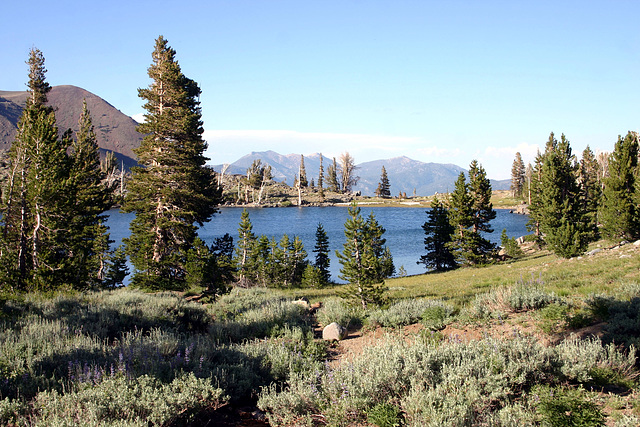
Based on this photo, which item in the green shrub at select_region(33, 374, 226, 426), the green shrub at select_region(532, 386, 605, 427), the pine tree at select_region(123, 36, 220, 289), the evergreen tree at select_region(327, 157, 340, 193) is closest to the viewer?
the green shrub at select_region(532, 386, 605, 427)

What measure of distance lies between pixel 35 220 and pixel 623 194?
1406 inches

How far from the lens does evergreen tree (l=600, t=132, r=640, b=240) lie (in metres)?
27.2

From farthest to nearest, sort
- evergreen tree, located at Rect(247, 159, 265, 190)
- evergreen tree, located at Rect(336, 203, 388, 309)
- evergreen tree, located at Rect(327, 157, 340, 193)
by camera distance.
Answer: evergreen tree, located at Rect(327, 157, 340, 193) < evergreen tree, located at Rect(247, 159, 265, 190) < evergreen tree, located at Rect(336, 203, 388, 309)

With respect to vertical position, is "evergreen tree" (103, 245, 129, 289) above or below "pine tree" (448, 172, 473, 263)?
below

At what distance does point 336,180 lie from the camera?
154375 mm

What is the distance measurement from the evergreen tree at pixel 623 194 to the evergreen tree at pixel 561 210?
1934mm

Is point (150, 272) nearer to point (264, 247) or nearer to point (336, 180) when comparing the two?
point (264, 247)

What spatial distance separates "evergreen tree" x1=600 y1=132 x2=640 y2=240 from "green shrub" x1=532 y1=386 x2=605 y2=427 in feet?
95.4

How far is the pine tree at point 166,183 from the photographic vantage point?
2456 cm

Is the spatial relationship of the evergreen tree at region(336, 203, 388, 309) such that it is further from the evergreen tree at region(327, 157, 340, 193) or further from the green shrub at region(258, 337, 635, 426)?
the evergreen tree at region(327, 157, 340, 193)

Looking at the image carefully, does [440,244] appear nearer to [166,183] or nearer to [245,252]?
[245,252]

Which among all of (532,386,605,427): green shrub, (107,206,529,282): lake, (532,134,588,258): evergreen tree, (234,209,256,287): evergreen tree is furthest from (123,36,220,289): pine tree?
(532,134,588,258): evergreen tree

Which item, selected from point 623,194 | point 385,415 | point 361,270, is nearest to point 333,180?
point 623,194

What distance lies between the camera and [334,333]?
917cm
